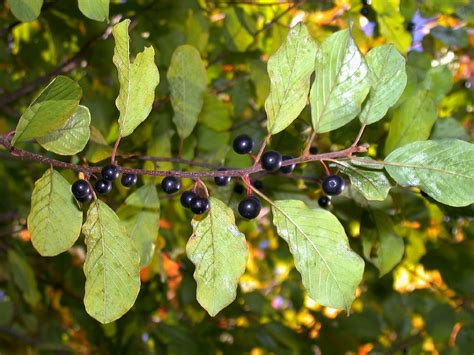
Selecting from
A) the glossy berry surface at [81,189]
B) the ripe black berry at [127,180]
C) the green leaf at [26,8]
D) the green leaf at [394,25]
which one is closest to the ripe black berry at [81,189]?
the glossy berry surface at [81,189]

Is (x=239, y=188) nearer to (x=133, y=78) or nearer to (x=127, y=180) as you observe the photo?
(x=127, y=180)

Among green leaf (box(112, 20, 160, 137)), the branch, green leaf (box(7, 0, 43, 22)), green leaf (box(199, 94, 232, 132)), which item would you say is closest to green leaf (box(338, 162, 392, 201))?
the branch

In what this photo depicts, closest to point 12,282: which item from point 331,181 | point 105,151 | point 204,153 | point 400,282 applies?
point 204,153

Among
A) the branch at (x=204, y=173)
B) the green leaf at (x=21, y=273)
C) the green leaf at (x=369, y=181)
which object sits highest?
the branch at (x=204, y=173)

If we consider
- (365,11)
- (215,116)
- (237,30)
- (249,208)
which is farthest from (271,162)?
(237,30)

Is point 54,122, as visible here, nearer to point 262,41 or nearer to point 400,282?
point 262,41

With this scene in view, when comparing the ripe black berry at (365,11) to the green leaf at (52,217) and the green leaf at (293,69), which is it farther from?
the green leaf at (52,217)
